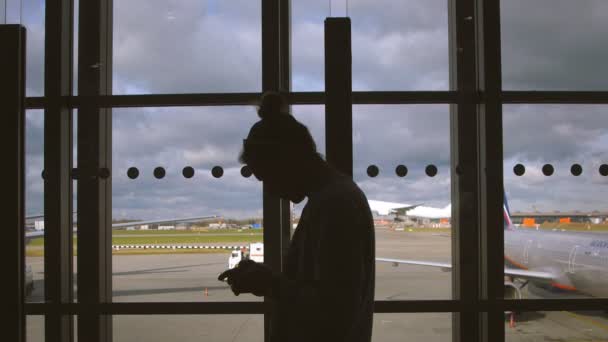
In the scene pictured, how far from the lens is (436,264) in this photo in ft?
12.6

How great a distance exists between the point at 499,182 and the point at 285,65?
6.09 ft

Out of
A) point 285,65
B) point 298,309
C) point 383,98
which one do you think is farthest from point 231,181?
point 298,309

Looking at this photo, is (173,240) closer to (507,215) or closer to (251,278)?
(507,215)

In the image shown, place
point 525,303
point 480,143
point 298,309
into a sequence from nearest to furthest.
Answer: point 298,309, point 525,303, point 480,143

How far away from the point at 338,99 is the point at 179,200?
288 cm

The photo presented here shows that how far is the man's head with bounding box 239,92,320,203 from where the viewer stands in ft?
4.29

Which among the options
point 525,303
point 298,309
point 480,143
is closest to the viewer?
point 298,309

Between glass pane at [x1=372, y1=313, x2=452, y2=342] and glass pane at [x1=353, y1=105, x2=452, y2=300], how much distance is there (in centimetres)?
17

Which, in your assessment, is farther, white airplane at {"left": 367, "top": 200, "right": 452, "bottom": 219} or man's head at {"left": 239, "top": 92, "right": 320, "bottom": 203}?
white airplane at {"left": 367, "top": 200, "right": 452, "bottom": 219}

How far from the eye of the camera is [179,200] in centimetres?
396
